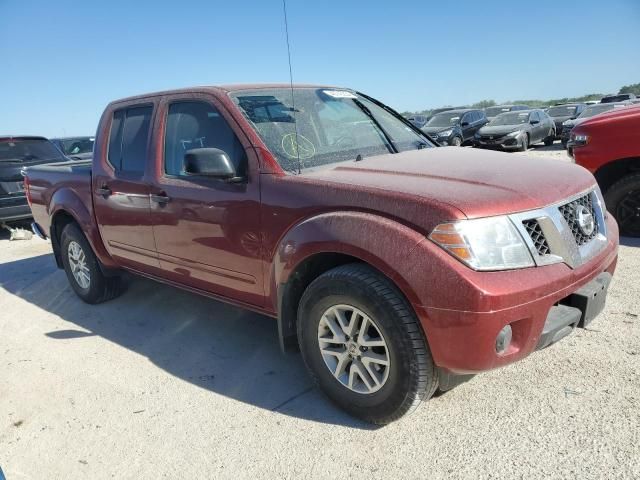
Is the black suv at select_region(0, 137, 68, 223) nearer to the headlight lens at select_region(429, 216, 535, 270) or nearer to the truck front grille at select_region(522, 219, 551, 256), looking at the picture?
the headlight lens at select_region(429, 216, 535, 270)

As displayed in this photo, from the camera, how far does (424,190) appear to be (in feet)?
7.86

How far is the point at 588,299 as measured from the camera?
240cm

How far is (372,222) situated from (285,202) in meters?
0.61

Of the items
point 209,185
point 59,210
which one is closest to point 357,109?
point 209,185

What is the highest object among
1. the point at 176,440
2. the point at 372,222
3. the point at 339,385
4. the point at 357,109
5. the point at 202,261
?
the point at 357,109

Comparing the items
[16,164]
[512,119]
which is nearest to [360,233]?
[16,164]

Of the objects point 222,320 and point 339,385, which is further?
point 222,320

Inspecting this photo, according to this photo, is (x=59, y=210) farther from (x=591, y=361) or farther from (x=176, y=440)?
(x=591, y=361)

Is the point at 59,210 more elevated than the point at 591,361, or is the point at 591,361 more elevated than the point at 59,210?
the point at 59,210

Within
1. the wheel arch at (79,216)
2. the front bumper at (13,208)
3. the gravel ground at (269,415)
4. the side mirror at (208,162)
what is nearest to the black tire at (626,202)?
the gravel ground at (269,415)

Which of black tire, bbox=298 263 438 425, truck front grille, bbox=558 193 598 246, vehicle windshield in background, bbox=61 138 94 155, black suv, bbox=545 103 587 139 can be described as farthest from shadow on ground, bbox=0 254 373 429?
black suv, bbox=545 103 587 139

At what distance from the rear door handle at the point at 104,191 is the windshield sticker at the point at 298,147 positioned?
5.90 feet

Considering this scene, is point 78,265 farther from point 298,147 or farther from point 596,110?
point 596,110

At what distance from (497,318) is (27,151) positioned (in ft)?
30.1
